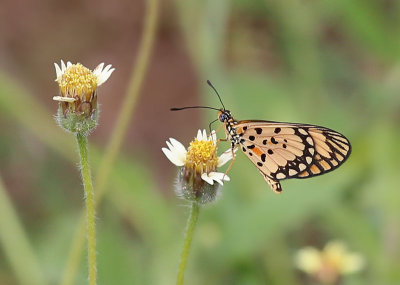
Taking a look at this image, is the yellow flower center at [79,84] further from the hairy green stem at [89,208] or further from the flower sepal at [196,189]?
the flower sepal at [196,189]

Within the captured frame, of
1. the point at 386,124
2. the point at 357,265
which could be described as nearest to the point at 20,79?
the point at 386,124

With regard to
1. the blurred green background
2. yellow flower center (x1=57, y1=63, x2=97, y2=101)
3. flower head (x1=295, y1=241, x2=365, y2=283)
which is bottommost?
yellow flower center (x1=57, y1=63, x2=97, y2=101)

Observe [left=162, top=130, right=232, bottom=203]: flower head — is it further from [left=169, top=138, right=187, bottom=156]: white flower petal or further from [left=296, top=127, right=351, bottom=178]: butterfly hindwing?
[left=296, top=127, right=351, bottom=178]: butterfly hindwing

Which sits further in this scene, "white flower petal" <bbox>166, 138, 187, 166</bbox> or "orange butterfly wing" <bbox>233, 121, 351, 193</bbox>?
"orange butterfly wing" <bbox>233, 121, 351, 193</bbox>

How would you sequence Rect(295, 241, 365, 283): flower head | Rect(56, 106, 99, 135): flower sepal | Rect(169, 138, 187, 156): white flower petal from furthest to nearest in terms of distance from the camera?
Rect(295, 241, 365, 283): flower head
Rect(169, 138, 187, 156): white flower petal
Rect(56, 106, 99, 135): flower sepal

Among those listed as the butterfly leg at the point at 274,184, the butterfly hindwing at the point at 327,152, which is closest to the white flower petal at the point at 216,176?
the butterfly leg at the point at 274,184

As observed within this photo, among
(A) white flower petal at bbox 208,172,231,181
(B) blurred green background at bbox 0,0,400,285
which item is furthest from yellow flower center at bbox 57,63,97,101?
(B) blurred green background at bbox 0,0,400,285

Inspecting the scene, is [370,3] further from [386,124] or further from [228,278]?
[228,278]

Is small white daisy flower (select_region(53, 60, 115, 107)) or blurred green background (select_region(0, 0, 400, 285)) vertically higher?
blurred green background (select_region(0, 0, 400, 285))
